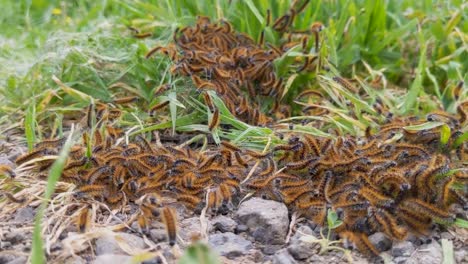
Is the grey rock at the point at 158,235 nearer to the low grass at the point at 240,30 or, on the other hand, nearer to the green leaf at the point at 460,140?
the low grass at the point at 240,30

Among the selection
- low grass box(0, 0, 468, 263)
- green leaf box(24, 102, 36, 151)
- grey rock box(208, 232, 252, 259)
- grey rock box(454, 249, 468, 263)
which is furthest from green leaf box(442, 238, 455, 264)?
green leaf box(24, 102, 36, 151)

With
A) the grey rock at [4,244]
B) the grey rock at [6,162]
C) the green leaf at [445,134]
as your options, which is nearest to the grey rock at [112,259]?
the grey rock at [4,244]

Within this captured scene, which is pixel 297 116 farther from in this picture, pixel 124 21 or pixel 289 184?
pixel 124 21

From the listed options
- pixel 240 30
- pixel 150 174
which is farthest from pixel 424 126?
pixel 240 30

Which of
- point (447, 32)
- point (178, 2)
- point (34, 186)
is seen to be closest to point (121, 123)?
point (34, 186)

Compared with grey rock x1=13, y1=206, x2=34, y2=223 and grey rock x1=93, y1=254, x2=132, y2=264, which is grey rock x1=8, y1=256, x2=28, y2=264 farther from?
grey rock x1=13, y1=206, x2=34, y2=223

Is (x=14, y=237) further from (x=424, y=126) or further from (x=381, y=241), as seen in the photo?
(x=424, y=126)

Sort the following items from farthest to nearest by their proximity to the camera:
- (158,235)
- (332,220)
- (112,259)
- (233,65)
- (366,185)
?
(233,65) < (366,185) < (332,220) < (158,235) < (112,259)
